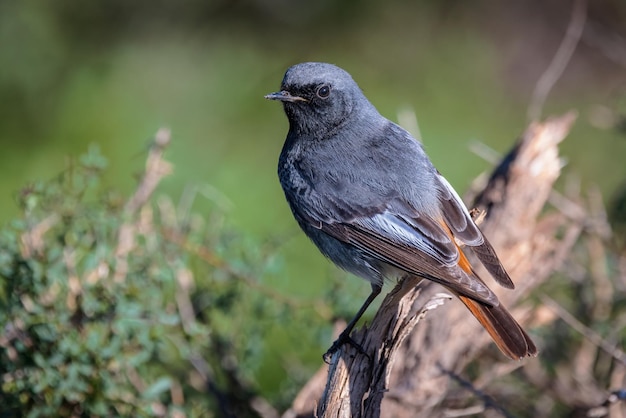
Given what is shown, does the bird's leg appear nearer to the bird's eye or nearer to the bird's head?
the bird's head

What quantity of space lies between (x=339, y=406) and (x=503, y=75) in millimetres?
5904

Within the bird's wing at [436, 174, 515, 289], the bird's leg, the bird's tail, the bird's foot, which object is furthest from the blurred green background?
the bird's tail

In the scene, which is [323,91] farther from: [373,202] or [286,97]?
[373,202]

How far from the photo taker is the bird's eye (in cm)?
427

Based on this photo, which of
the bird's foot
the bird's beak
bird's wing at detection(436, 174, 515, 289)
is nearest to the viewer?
the bird's foot

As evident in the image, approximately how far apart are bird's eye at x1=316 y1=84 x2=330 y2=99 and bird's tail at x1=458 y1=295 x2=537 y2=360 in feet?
3.84

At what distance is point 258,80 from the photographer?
8.09 m

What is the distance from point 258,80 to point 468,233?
4.49m

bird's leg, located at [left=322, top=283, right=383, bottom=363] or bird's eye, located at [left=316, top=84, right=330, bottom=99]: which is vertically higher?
bird's eye, located at [left=316, top=84, right=330, bottom=99]

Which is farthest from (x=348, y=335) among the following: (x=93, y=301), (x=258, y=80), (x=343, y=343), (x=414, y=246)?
(x=258, y=80)

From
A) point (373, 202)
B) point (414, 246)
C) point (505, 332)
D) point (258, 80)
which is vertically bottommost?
point (505, 332)

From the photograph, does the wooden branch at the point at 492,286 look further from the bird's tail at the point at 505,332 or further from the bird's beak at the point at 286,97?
the bird's beak at the point at 286,97

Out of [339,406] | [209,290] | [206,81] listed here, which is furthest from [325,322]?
[206,81]

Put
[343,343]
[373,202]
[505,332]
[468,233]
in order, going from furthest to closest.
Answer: [373,202], [468,233], [343,343], [505,332]
